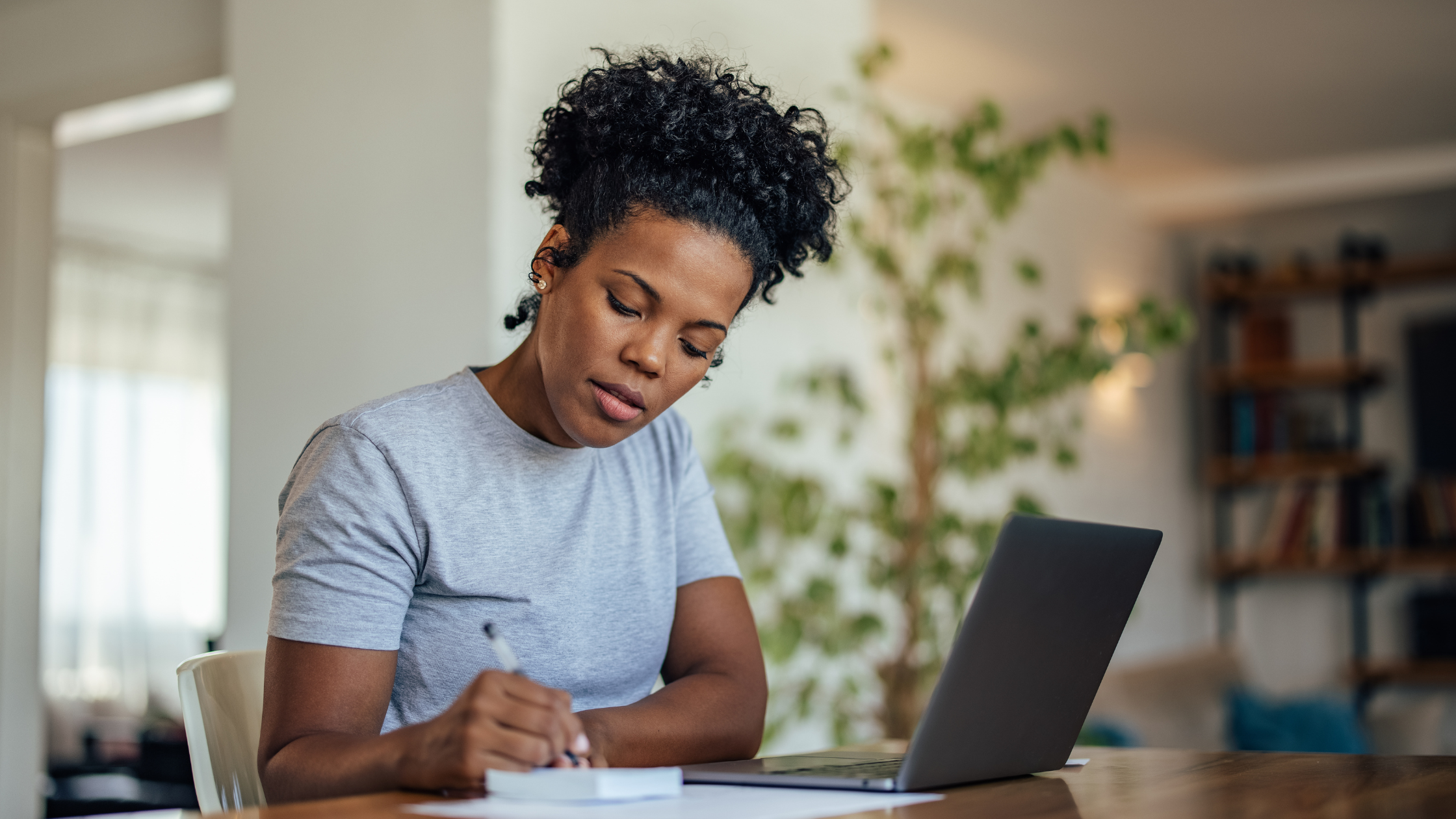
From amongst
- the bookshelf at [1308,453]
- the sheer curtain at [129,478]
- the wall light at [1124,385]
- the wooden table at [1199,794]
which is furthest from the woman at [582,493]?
the sheer curtain at [129,478]

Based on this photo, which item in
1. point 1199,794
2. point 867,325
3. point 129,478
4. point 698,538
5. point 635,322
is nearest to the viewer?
point 1199,794

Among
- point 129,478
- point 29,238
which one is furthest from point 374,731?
point 129,478

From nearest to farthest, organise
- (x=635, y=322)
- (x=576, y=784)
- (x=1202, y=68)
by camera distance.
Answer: (x=576, y=784), (x=635, y=322), (x=1202, y=68)

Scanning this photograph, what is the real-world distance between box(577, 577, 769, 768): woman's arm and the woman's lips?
0.27 m

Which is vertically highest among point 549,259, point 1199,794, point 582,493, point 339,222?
point 339,222

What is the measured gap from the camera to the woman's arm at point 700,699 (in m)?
1.16

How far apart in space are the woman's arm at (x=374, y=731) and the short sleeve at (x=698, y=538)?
0.40 m

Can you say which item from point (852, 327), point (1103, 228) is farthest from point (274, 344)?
point (1103, 228)

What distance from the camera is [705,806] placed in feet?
2.94

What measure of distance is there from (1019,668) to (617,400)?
451 millimetres

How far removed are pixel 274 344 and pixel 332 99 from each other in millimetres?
455

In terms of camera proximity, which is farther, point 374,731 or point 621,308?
point 621,308

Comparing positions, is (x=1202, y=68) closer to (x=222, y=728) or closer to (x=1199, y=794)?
(x=1199, y=794)

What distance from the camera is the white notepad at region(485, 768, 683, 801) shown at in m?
0.88
